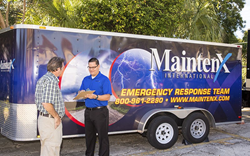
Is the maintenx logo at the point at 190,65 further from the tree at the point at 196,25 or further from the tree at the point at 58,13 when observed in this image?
the tree at the point at 58,13

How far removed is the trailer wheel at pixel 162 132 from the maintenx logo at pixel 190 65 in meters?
1.17

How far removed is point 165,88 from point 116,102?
4.50 feet

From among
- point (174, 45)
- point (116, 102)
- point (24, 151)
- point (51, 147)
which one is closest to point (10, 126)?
point (24, 151)

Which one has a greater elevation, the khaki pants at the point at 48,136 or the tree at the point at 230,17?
the tree at the point at 230,17

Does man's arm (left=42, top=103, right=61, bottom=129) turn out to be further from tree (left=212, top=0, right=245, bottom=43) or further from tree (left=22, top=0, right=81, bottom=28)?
tree (left=212, top=0, right=245, bottom=43)

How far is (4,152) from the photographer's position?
552cm

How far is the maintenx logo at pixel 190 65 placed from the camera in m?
5.98

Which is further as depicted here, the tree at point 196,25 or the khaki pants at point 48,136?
the tree at point 196,25

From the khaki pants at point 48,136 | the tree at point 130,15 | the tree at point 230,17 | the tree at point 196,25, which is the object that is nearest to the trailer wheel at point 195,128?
the khaki pants at point 48,136

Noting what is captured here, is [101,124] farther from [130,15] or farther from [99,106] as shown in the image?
[130,15]

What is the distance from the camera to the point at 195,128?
6184 mm

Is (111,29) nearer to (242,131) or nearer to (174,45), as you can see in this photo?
(174,45)

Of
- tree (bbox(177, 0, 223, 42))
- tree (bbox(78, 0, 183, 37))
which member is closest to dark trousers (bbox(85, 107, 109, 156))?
tree (bbox(78, 0, 183, 37))

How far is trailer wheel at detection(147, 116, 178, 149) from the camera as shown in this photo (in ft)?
18.2
